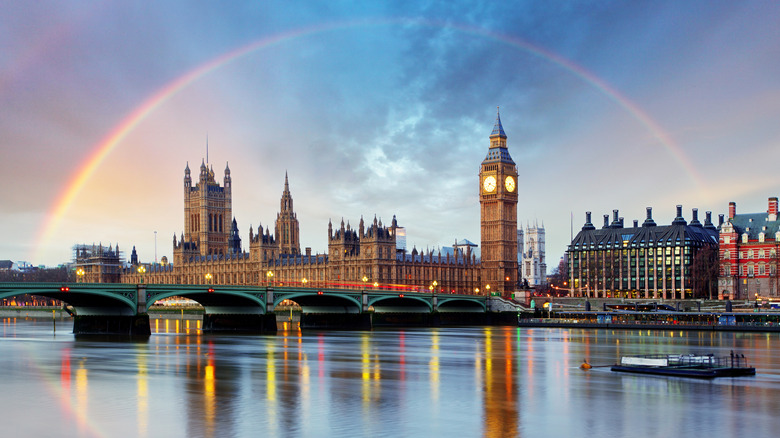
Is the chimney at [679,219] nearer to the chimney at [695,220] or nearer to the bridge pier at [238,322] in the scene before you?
the chimney at [695,220]

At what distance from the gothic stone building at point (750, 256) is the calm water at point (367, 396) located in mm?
76942

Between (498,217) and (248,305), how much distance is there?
250 ft

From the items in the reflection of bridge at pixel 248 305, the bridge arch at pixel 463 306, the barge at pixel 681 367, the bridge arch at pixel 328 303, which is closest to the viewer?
the barge at pixel 681 367

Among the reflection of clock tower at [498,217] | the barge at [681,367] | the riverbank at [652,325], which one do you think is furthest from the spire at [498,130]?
the barge at [681,367]

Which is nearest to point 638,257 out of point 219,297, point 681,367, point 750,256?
point 750,256

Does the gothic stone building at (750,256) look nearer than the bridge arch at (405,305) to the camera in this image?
No

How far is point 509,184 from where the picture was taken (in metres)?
174

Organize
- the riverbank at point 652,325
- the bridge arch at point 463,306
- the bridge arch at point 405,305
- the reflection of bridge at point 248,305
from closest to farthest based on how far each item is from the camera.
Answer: the reflection of bridge at point 248,305, the riverbank at point 652,325, the bridge arch at point 405,305, the bridge arch at point 463,306

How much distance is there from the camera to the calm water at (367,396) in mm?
30672

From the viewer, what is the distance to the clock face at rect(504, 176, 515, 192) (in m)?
173

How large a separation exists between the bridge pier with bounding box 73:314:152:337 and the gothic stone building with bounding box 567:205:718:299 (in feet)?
330

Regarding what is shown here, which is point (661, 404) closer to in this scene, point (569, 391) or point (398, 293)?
point (569, 391)

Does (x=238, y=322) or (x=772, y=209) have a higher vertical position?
(x=772, y=209)

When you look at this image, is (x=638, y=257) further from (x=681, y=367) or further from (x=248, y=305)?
(x=681, y=367)
